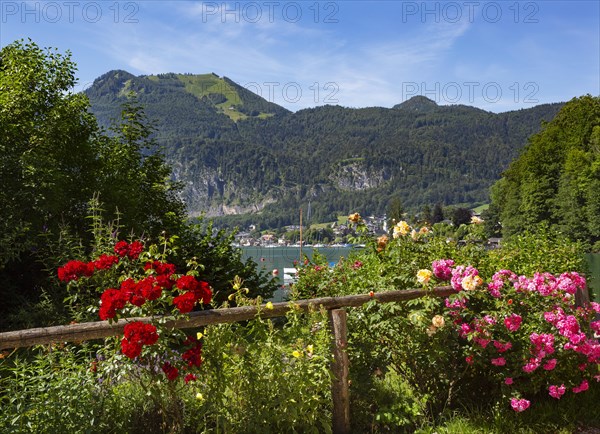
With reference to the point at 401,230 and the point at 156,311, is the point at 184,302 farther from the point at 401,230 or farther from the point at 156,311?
the point at 401,230

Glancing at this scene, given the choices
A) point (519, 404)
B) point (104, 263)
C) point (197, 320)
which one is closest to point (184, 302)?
point (197, 320)

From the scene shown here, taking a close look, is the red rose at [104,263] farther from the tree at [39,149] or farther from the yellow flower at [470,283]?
the tree at [39,149]

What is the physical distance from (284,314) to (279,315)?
0.17ft

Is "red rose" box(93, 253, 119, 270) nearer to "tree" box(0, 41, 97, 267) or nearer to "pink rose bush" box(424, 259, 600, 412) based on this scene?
"pink rose bush" box(424, 259, 600, 412)

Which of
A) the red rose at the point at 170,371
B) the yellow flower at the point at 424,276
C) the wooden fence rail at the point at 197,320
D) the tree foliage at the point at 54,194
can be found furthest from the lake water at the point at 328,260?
the red rose at the point at 170,371

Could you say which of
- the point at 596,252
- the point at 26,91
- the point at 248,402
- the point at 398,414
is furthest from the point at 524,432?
the point at 596,252

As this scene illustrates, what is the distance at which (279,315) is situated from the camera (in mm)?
3764

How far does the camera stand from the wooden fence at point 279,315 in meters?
3.05

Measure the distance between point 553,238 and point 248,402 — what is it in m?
7.55

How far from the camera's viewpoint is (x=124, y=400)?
12.3 ft

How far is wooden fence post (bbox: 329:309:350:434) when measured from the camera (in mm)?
3959

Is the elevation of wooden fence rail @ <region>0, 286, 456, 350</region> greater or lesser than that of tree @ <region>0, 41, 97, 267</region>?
lesser

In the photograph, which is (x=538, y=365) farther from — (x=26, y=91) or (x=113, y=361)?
(x=26, y=91)

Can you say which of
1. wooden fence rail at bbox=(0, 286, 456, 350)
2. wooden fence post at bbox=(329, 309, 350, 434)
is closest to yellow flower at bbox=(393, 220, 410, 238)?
wooden fence rail at bbox=(0, 286, 456, 350)
